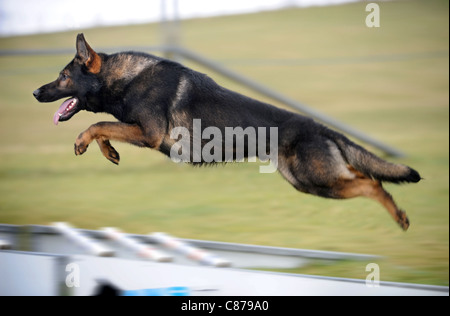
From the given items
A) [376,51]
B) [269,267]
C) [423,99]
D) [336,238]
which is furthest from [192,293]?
[376,51]

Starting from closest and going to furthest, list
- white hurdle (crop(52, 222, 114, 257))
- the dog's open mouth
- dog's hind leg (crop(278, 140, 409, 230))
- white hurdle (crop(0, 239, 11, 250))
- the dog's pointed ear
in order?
the dog's pointed ear < the dog's open mouth < dog's hind leg (crop(278, 140, 409, 230)) < white hurdle (crop(0, 239, 11, 250)) < white hurdle (crop(52, 222, 114, 257))

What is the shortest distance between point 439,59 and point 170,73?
30.6 meters

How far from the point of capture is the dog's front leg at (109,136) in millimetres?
2172

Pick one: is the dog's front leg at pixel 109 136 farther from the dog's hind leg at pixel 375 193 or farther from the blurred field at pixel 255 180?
the dog's hind leg at pixel 375 193

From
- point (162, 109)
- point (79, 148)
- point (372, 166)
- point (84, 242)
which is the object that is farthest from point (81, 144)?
point (84, 242)

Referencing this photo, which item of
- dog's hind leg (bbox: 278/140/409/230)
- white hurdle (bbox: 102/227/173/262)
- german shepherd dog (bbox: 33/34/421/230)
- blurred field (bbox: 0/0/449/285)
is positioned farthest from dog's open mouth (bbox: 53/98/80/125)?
white hurdle (bbox: 102/227/173/262)

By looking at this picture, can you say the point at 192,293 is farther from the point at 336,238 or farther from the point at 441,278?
the point at 336,238

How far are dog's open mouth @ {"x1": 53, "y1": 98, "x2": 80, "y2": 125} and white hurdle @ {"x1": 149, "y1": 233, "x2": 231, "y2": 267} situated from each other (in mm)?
3454

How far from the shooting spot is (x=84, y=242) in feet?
19.3

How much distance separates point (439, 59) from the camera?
30531mm

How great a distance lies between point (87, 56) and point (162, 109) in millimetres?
318

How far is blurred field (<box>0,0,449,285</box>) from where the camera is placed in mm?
8297

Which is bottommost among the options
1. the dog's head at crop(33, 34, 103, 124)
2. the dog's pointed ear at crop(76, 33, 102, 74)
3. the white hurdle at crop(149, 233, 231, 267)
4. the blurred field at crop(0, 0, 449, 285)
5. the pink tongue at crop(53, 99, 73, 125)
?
the white hurdle at crop(149, 233, 231, 267)

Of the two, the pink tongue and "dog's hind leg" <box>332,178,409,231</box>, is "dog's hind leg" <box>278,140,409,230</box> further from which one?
the pink tongue
